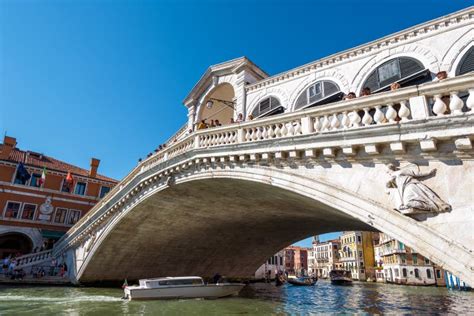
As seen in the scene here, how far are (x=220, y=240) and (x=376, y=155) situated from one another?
15.7 m

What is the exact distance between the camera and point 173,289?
14.0 metres

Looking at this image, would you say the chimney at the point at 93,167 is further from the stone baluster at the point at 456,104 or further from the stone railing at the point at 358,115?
the stone baluster at the point at 456,104

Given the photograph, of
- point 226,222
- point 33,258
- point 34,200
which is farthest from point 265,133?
point 34,200

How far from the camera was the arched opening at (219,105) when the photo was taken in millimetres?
15265

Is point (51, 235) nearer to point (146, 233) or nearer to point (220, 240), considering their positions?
point (146, 233)

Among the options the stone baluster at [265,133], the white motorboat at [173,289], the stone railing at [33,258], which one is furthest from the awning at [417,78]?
the stone railing at [33,258]

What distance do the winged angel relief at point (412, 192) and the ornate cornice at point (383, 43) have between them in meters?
5.06

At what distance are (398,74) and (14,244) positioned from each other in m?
29.6

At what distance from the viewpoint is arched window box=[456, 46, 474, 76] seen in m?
7.36

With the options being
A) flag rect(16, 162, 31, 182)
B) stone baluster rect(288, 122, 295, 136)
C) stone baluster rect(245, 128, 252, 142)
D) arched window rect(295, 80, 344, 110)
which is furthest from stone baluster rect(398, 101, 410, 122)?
flag rect(16, 162, 31, 182)

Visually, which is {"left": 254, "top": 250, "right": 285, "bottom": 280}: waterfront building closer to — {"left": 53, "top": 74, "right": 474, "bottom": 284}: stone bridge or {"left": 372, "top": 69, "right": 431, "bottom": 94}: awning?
{"left": 53, "top": 74, "right": 474, "bottom": 284}: stone bridge

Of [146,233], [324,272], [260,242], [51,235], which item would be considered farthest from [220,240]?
[324,272]

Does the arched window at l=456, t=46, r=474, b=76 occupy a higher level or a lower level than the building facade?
lower

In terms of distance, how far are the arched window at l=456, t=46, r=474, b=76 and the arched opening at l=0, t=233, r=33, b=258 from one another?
28533 millimetres
